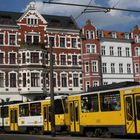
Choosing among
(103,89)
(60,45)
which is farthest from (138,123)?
(60,45)

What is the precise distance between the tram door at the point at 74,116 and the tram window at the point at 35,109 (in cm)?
522

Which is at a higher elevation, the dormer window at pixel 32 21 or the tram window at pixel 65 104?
the dormer window at pixel 32 21

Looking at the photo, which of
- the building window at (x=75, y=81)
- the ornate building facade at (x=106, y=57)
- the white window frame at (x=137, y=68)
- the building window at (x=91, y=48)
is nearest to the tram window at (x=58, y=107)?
the building window at (x=75, y=81)

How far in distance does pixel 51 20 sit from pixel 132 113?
42.0m

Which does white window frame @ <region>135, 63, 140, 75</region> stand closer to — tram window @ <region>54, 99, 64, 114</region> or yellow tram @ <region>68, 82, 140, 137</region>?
tram window @ <region>54, 99, 64, 114</region>

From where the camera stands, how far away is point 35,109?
34.2 m

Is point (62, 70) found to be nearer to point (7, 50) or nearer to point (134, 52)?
point (7, 50)

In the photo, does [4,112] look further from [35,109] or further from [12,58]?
[12,58]

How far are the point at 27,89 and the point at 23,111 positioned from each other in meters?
20.9

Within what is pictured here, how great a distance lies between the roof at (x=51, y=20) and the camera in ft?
195

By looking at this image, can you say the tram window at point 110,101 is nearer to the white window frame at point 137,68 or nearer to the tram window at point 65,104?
the tram window at point 65,104

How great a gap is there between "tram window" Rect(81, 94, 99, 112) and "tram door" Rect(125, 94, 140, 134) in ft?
9.98

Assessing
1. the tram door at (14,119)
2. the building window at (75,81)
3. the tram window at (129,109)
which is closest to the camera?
the tram window at (129,109)

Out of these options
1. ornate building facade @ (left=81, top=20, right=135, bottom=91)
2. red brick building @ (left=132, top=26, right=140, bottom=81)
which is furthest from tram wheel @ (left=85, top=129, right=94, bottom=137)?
red brick building @ (left=132, top=26, right=140, bottom=81)
